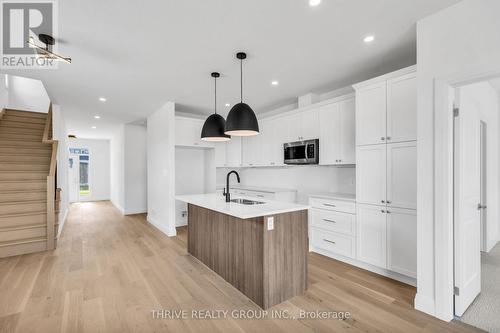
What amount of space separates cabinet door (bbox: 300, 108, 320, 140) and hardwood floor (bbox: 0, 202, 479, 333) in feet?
6.61

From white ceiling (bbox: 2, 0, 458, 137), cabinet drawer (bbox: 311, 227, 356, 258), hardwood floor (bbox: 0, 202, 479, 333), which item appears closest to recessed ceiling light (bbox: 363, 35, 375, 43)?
white ceiling (bbox: 2, 0, 458, 137)

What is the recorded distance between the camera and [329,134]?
382 centimetres

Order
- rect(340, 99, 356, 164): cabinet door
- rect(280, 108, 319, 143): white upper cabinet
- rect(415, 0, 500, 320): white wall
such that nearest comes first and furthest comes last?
rect(415, 0, 500, 320): white wall < rect(340, 99, 356, 164): cabinet door < rect(280, 108, 319, 143): white upper cabinet

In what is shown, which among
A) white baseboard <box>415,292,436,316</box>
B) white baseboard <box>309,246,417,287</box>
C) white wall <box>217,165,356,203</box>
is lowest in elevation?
white baseboard <box>309,246,417,287</box>

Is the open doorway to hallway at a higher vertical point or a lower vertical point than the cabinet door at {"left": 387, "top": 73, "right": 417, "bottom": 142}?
lower

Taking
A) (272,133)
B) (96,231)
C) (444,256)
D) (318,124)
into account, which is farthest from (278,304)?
(96,231)

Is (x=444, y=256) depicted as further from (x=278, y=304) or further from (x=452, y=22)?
(x=452, y=22)

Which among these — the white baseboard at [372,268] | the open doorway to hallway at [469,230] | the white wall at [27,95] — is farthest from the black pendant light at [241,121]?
the white wall at [27,95]

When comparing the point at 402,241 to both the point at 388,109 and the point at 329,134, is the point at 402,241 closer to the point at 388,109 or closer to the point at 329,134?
the point at 388,109

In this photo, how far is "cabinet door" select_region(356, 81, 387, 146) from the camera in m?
2.91

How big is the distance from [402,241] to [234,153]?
4.07 m

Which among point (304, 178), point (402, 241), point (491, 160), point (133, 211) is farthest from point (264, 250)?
point (133, 211)

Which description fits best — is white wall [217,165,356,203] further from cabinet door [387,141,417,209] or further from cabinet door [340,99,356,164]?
cabinet door [387,141,417,209]

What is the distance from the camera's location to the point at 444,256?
80.4 inches
